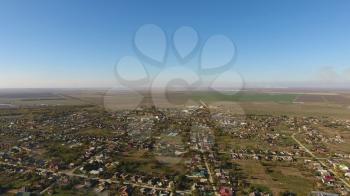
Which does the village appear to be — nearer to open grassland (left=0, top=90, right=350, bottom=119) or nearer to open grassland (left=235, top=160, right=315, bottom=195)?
open grassland (left=235, top=160, right=315, bottom=195)

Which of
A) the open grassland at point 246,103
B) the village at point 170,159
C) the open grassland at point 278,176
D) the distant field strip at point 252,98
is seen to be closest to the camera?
the village at point 170,159

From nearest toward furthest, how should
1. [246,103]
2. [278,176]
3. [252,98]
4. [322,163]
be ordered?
1. [278,176]
2. [322,163]
3. [246,103]
4. [252,98]

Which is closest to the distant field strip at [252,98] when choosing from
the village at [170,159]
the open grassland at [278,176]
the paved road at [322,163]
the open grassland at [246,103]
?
the open grassland at [246,103]

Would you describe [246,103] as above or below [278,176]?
above

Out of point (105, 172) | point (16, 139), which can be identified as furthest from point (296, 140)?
point (16, 139)

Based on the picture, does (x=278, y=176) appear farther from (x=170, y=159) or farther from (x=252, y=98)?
(x=252, y=98)

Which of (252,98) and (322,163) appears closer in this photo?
(322,163)

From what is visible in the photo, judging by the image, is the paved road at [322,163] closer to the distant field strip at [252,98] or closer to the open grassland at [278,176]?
the open grassland at [278,176]

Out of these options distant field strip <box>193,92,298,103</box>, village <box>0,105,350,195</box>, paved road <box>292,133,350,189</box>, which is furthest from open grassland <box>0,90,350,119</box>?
paved road <box>292,133,350,189</box>

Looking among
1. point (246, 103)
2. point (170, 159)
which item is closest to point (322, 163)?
point (170, 159)
